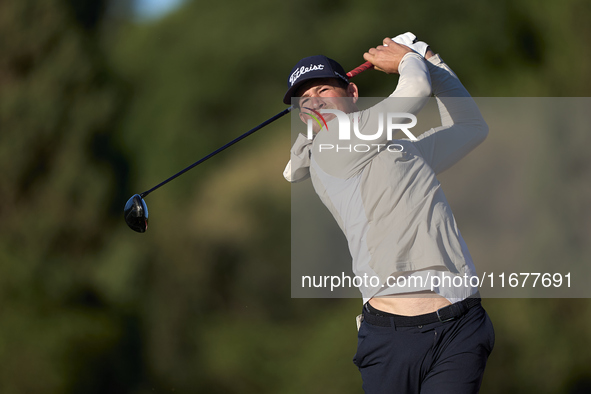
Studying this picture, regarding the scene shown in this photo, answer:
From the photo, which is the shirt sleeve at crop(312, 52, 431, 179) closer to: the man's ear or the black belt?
the man's ear

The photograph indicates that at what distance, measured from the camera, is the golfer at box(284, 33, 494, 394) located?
1.29m

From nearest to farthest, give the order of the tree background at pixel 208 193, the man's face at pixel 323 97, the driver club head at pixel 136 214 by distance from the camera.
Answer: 1. the man's face at pixel 323 97
2. the driver club head at pixel 136 214
3. the tree background at pixel 208 193

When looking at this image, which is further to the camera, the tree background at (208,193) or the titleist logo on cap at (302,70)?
the tree background at (208,193)

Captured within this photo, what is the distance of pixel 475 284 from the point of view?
4.40 ft

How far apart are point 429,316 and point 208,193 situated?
1.54 meters

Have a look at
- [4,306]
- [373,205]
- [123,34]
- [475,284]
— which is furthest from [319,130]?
[4,306]

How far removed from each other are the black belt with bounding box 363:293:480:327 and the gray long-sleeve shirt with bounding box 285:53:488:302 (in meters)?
0.02

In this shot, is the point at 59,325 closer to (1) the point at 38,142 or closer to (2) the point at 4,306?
(2) the point at 4,306

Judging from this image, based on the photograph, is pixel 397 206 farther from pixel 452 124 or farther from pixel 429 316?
pixel 452 124

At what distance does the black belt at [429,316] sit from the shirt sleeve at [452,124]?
40 cm

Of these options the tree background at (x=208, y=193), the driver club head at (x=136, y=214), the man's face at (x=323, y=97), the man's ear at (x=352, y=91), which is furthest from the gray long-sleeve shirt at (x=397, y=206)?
the tree background at (x=208, y=193)

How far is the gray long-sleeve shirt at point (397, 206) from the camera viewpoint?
1.31 m

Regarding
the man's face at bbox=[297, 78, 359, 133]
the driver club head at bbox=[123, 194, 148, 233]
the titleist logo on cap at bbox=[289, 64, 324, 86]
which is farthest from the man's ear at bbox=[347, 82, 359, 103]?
the driver club head at bbox=[123, 194, 148, 233]

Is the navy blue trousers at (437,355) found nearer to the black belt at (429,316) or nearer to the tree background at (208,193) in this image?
the black belt at (429,316)
